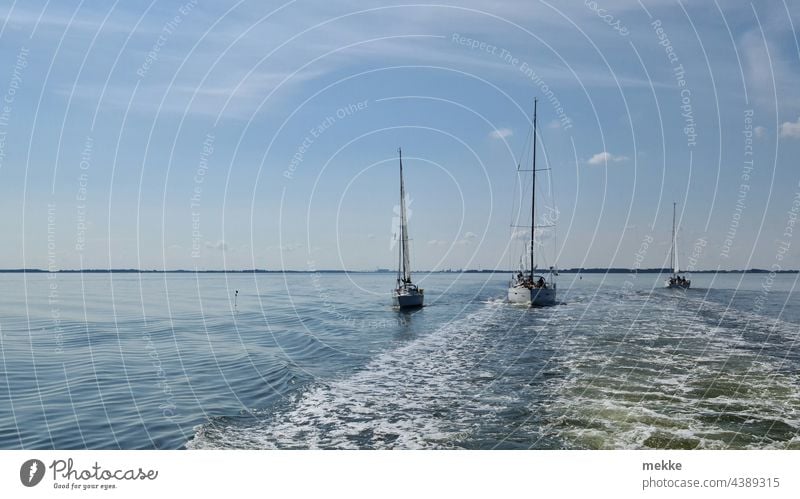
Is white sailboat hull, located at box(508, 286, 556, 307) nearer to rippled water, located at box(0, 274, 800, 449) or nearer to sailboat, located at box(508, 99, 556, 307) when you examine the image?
sailboat, located at box(508, 99, 556, 307)

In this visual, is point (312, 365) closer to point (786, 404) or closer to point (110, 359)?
point (110, 359)

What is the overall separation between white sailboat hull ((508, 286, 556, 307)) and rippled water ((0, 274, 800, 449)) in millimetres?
15039

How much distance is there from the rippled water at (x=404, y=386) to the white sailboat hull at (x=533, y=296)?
1504 centimetres

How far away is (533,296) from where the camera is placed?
54.8 meters

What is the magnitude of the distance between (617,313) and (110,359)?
41.7m

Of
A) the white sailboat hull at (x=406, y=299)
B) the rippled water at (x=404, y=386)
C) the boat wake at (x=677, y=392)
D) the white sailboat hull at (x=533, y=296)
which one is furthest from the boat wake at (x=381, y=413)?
the white sailboat hull at (x=533, y=296)

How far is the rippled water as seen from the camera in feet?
43.4

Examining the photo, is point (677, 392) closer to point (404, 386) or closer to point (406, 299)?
point (404, 386)

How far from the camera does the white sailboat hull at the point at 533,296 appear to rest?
54.7m

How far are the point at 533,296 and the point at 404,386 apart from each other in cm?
3830

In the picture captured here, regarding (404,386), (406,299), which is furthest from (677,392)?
(406,299)
